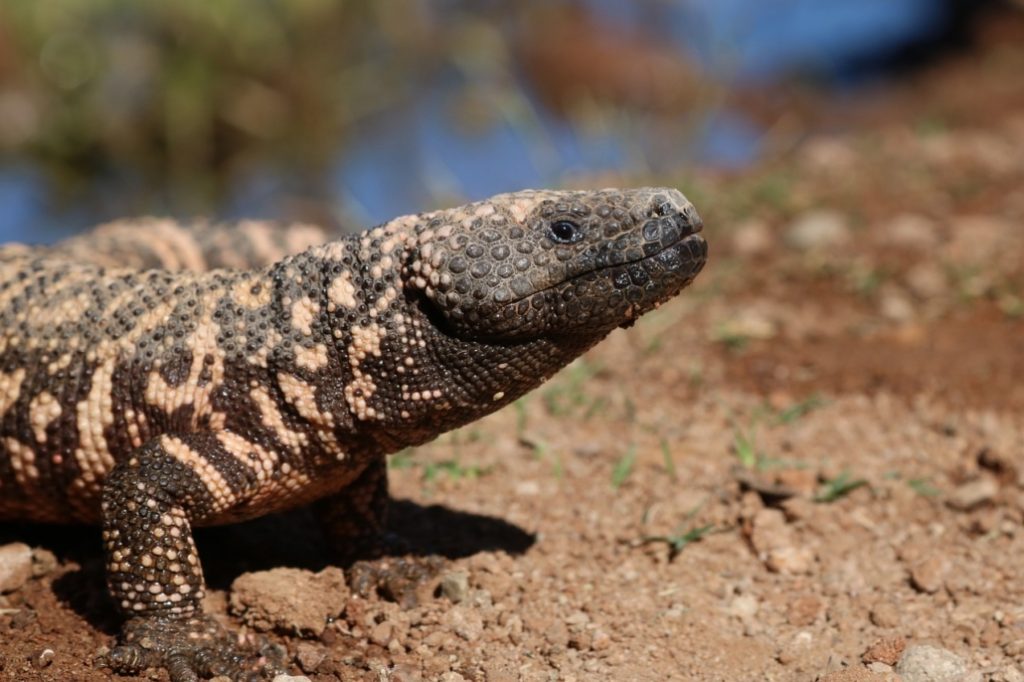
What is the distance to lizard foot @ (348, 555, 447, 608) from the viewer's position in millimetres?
3158

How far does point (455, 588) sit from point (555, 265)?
Answer: 1.01 meters

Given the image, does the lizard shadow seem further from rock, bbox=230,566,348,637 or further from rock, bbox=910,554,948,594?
rock, bbox=910,554,948,594

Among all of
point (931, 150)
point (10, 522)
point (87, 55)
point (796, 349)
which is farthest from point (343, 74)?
point (10, 522)

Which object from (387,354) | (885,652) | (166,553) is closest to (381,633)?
(166,553)

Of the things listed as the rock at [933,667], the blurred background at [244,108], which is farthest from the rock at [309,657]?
the blurred background at [244,108]

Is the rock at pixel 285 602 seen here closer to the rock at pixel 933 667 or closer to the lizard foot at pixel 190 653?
the lizard foot at pixel 190 653

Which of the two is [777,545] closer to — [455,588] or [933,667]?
[933,667]

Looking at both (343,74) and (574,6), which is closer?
(343,74)

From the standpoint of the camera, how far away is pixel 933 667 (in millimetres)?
2754

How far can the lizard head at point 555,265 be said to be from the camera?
2.76 m

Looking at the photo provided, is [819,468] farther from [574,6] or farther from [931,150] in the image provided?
[574,6]

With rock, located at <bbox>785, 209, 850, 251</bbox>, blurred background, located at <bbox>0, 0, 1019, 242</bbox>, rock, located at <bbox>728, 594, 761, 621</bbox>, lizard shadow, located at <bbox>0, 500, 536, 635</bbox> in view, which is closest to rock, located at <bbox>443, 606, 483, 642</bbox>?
lizard shadow, located at <bbox>0, 500, 536, 635</bbox>

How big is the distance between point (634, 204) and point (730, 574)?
3.93ft

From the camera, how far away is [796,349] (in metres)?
4.75
